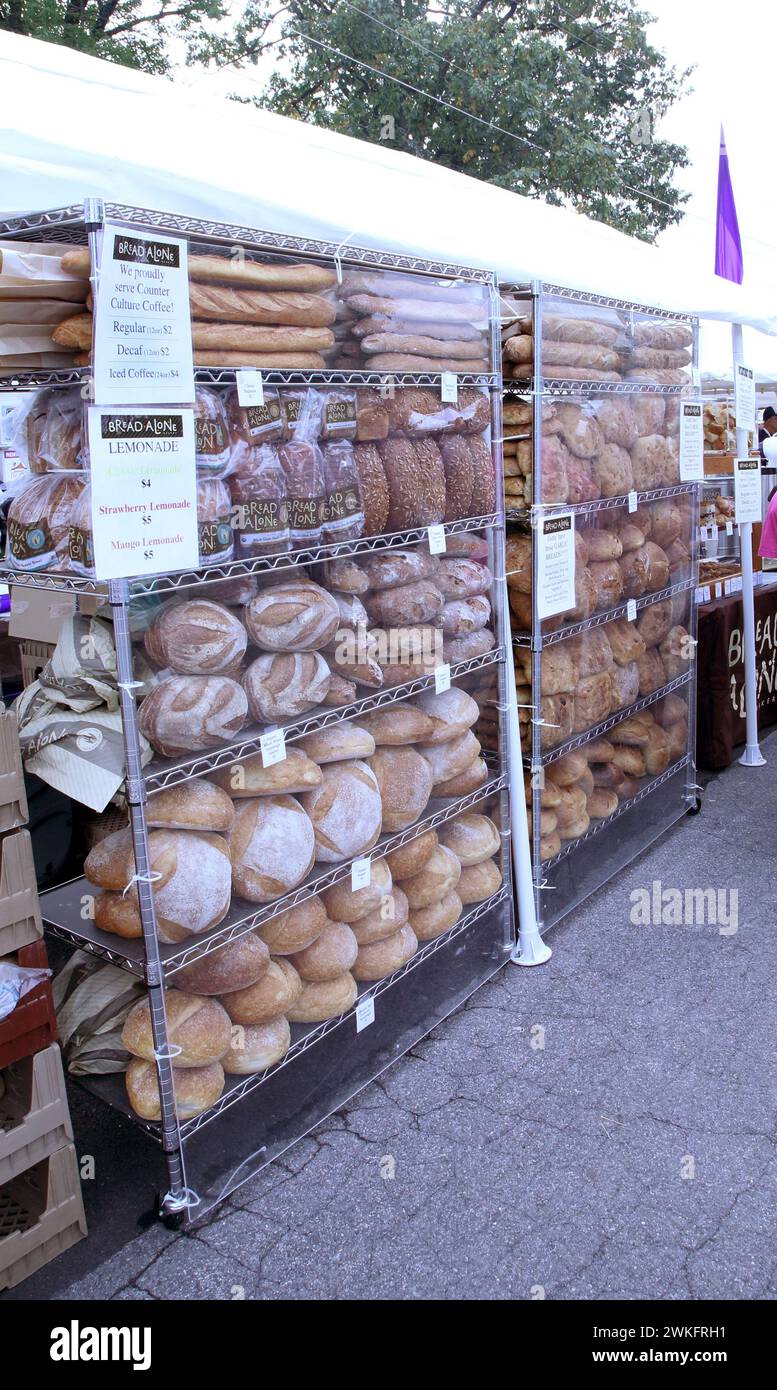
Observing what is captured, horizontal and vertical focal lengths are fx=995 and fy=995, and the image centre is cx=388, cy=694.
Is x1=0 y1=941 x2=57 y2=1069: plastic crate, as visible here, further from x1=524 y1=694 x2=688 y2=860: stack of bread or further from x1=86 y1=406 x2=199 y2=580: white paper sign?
x1=524 y1=694 x2=688 y2=860: stack of bread

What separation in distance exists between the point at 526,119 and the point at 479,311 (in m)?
12.1

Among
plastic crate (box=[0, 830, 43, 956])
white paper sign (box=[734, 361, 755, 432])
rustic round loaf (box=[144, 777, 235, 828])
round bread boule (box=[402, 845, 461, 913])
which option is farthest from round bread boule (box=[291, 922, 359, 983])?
white paper sign (box=[734, 361, 755, 432])

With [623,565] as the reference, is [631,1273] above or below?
below

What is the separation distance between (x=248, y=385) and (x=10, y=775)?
99 cm

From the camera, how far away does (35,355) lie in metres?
2.13

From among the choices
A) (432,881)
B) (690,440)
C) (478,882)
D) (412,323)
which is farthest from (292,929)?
(690,440)

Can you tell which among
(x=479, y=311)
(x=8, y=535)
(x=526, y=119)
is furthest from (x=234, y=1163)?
(x=526, y=119)

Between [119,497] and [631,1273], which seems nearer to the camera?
[119,497]

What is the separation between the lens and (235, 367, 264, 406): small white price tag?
219 cm

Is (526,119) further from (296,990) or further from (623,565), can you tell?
(296,990)

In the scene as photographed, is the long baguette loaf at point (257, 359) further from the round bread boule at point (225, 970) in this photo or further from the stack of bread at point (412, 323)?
the round bread boule at point (225, 970)

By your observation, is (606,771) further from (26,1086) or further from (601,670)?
(26,1086)

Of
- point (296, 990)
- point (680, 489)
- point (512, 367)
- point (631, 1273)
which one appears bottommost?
point (631, 1273)

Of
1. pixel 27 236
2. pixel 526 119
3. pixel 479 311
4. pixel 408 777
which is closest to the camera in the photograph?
pixel 27 236
